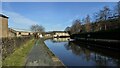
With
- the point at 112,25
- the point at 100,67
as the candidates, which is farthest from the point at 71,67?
the point at 112,25

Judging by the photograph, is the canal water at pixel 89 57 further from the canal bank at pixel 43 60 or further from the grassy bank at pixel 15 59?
the grassy bank at pixel 15 59

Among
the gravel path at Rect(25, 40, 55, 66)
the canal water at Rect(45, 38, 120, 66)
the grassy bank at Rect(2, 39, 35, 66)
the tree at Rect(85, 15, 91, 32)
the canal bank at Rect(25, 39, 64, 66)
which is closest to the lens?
the grassy bank at Rect(2, 39, 35, 66)

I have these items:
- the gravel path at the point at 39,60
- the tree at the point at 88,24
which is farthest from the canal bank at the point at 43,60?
the tree at the point at 88,24

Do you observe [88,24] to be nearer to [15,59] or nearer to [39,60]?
[39,60]

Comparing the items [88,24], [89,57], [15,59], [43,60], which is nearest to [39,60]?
[43,60]

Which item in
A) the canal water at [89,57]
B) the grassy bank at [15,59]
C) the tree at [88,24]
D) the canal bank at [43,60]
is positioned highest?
the tree at [88,24]

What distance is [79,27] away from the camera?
9994 cm

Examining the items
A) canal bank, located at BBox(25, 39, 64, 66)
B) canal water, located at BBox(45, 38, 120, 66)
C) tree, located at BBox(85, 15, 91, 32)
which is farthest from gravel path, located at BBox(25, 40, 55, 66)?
tree, located at BBox(85, 15, 91, 32)

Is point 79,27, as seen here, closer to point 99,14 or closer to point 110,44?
point 99,14

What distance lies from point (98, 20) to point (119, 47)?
37.4 meters

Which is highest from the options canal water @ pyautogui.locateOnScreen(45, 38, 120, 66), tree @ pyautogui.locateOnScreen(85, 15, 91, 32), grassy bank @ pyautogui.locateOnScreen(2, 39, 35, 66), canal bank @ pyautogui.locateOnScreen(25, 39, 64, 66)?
tree @ pyautogui.locateOnScreen(85, 15, 91, 32)

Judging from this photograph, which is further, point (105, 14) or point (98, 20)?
point (98, 20)

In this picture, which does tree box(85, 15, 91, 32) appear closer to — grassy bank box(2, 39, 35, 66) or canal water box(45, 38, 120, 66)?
canal water box(45, 38, 120, 66)

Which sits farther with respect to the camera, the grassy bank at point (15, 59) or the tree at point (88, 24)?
the tree at point (88, 24)
